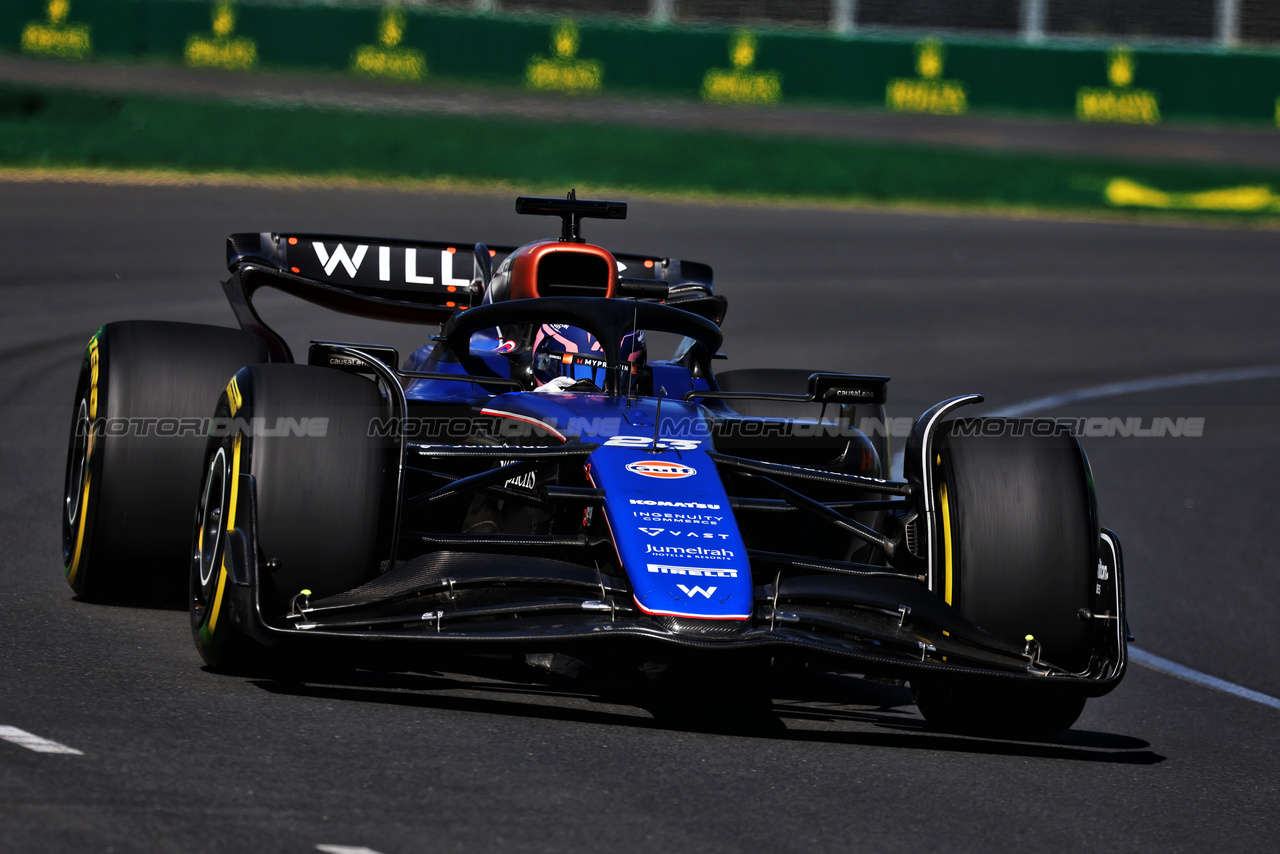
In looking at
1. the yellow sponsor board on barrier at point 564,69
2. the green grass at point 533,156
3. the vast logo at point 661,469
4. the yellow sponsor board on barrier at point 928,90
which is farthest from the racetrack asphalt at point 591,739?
the yellow sponsor board on barrier at point 928,90

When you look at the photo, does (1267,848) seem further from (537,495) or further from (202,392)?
(202,392)

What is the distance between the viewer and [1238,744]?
5.69m

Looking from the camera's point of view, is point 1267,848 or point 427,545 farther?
point 427,545

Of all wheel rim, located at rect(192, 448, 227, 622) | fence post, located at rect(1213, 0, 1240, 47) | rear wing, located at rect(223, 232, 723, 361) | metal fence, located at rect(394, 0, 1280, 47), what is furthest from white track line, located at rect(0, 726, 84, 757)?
fence post, located at rect(1213, 0, 1240, 47)

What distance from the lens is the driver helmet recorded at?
652 centimetres

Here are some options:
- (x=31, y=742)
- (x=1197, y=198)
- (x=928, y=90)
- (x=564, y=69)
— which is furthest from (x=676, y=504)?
(x=928, y=90)

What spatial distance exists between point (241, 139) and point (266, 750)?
52.4ft

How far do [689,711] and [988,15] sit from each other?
21.0 meters

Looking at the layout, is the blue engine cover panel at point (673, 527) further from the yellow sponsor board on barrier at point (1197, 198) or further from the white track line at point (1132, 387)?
the yellow sponsor board on barrier at point (1197, 198)

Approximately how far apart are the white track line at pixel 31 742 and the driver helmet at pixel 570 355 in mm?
2704

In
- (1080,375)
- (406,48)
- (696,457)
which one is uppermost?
(406,48)

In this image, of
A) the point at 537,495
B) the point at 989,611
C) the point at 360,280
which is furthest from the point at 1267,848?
the point at 360,280

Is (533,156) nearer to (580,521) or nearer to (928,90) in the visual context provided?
(928,90)

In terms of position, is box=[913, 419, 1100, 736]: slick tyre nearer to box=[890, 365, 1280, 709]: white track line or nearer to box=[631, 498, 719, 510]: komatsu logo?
box=[631, 498, 719, 510]: komatsu logo
